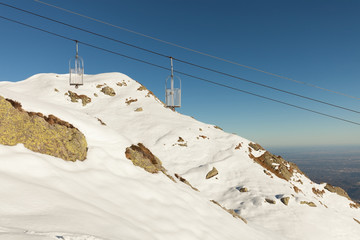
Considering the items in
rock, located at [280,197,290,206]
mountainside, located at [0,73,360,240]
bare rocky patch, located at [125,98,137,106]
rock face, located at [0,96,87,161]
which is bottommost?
rock, located at [280,197,290,206]

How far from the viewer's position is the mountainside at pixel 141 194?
5039mm

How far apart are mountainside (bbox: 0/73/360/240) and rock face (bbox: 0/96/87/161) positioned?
0.24 m

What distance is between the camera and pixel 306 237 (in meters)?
20.7

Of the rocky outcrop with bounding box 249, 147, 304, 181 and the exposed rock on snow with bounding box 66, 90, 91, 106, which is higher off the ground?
the exposed rock on snow with bounding box 66, 90, 91, 106

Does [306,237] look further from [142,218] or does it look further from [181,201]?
[142,218]

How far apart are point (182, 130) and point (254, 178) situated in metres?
16.1

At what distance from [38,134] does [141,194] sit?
199 inches

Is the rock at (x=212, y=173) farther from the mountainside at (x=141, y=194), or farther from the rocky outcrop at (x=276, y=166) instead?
the rocky outcrop at (x=276, y=166)

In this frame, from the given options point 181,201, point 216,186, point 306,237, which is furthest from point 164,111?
point 181,201

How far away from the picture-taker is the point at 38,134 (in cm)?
885

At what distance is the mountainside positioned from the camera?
5.04m

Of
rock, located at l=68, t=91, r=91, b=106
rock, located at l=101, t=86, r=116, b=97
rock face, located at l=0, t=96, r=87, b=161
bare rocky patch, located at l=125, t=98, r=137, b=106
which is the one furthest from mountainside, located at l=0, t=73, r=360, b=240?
rock, located at l=101, t=86, r=116, b=97

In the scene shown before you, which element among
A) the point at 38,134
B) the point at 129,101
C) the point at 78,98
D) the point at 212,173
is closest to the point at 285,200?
the point at 212,173

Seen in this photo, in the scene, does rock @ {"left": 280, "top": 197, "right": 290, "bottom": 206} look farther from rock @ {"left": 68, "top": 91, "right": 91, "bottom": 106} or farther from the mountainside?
rock @ {"left": 68, "top": 91, "right": 91, "bottom": 106}
